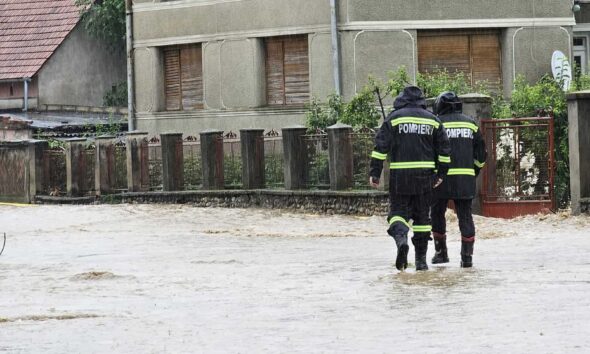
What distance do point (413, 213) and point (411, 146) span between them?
0.69 meters

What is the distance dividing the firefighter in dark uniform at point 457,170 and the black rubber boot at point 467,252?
8cm

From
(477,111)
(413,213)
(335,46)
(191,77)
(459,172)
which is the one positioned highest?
(335,46)

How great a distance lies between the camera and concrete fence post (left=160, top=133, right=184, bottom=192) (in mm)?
29938

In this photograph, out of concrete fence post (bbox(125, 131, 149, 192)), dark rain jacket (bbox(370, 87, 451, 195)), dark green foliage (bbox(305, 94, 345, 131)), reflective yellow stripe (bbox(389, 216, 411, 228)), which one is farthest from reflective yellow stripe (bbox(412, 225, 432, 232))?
concrete fence post (bbox(125, 131, 149, 192))

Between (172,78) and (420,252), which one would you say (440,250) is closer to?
(420,252)

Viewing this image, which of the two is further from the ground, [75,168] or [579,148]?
[75,168]

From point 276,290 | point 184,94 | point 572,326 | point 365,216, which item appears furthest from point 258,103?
point 572,326

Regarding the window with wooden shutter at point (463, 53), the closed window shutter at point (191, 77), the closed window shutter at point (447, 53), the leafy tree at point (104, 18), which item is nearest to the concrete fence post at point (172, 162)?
the closed window shutter at point (191, 77)

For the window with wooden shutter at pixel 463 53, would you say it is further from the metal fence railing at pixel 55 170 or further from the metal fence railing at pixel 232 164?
the metal fence railing at pixel 55 170

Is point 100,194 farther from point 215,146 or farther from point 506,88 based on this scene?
point 506,88

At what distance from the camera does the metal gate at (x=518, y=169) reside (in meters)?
22.5

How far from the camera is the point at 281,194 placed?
27.0m

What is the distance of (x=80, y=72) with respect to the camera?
45.7 metres

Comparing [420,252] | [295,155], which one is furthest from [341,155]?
[420,252]
